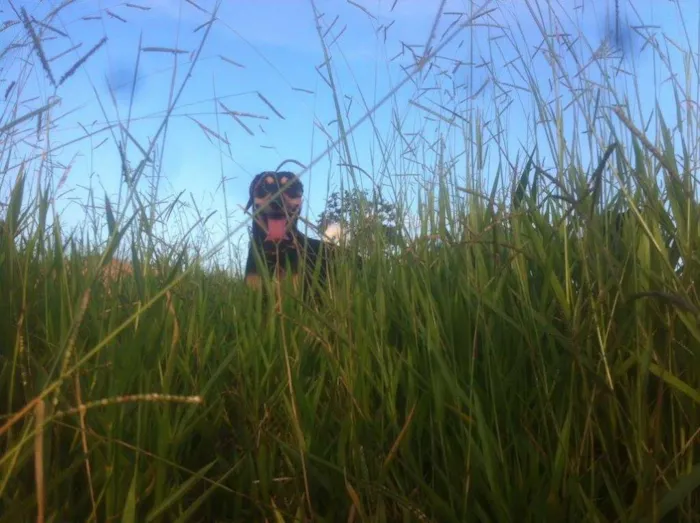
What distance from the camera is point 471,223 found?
1.48m

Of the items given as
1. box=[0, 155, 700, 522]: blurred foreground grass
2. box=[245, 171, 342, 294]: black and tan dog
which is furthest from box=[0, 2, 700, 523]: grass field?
box=[245, 171, 342, 294]: black and tan dog

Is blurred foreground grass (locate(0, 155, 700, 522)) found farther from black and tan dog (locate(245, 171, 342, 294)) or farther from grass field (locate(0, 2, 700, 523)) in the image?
black and tan dog (locate(245, 171, 342, 294))

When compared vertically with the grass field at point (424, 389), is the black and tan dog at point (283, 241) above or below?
above

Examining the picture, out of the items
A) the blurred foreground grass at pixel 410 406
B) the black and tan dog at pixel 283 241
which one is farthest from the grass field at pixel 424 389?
the black and tan dog at pixel 283 241

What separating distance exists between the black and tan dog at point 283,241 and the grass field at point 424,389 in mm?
195

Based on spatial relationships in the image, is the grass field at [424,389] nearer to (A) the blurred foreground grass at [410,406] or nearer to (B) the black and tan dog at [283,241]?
(A) the blurred foreground grass at [410,406]

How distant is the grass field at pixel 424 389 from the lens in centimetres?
88

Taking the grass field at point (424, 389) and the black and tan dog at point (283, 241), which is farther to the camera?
the black and tan dog at point (283, 241)

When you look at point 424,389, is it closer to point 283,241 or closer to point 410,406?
point 410,406

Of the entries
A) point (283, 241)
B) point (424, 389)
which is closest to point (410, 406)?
point (424, 389)

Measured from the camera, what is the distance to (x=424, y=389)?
1.02 m

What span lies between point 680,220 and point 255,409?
2.45 ft

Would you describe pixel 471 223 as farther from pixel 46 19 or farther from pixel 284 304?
pixel 46 19

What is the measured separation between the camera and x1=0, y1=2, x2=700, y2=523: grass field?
0.88 metres
